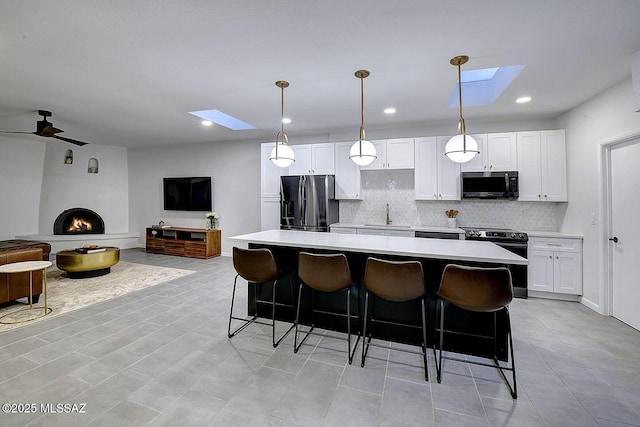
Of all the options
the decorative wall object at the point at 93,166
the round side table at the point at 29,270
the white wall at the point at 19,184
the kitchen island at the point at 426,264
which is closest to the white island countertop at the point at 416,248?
the kitchen island at the point at 426,264

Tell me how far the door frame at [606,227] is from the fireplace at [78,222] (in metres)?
10.0

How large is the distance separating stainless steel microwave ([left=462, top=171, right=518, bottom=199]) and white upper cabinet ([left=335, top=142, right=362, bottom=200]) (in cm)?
170

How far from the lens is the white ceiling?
2.02 meters

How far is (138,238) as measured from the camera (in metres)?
7.85

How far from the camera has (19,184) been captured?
239 inches

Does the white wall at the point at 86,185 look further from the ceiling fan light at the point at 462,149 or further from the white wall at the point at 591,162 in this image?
the white wall at the point at 591,162

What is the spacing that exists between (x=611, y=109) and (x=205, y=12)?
439cm

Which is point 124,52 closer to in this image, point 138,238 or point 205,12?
point 205,12

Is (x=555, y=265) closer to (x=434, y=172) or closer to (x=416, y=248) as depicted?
(x=434, y=172)

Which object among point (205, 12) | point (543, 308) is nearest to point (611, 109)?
point (543, 308)

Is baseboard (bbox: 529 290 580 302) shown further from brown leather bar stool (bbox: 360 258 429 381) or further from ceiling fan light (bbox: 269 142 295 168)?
ceiling fan light (bbox: 269 142 295 168)

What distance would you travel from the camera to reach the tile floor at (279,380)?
175cm

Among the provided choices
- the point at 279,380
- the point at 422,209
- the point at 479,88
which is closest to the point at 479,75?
the point at 479,88

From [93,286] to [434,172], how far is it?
222 inches
